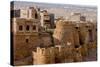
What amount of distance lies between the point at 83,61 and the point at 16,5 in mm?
1065

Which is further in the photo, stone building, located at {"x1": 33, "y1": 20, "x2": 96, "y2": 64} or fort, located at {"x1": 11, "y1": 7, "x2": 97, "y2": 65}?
stone building, located at {"x1": 33, "y1": 20, "x2": 96, "y2": 64}

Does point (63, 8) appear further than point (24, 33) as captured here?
Yes

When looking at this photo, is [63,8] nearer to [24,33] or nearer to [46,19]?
[46,19]

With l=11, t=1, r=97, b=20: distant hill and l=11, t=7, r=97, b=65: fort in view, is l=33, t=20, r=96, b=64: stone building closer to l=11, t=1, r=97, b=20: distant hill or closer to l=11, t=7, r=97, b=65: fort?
l=11, t=7, r=97, b=65: fort

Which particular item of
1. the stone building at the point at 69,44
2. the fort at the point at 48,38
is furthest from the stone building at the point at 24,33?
the stone building at the point at 69,44

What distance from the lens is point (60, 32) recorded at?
2.24m

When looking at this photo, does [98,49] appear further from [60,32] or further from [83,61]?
[60,32]

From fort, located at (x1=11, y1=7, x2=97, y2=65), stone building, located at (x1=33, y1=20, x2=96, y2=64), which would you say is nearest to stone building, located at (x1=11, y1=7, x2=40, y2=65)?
fort, located at (x1=11, y1=7, x2=97, y2=65)

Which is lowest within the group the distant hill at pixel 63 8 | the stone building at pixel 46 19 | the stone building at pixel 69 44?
the stone building at pixel 69 44

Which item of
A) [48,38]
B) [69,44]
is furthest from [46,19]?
[69,44]

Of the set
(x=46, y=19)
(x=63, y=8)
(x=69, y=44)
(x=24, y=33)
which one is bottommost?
(x=69, y=44)

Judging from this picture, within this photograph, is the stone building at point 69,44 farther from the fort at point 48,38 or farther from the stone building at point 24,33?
the stone building at point 24,33

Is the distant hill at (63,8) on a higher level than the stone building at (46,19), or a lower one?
higher
